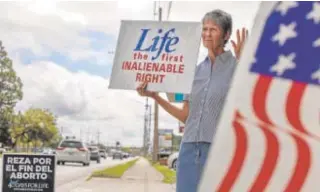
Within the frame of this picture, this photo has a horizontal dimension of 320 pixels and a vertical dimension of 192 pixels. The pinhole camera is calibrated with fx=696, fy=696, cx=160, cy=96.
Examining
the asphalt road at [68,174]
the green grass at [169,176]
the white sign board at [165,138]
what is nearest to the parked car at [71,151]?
the asphalt road at [68,174]

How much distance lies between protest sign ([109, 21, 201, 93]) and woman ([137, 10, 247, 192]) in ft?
0.75

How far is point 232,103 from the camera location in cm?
115

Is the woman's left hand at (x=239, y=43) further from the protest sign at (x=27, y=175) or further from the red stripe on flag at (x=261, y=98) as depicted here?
the protest sign at (x=27, y=175)

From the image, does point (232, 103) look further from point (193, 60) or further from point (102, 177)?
point (102, 177)

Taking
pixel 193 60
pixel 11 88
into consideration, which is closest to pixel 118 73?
pixel 193 60

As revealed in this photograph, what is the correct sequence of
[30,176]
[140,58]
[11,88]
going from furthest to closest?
[11,88]
[30,176]
[140,58]

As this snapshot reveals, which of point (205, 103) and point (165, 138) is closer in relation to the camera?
point (205, 103)

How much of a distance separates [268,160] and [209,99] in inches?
62.4

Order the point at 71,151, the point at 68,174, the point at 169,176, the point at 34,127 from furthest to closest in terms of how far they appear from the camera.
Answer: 1. the point at 34,127
2. the point at 71,151
3. the point at 169,176
4. the point at 68,174

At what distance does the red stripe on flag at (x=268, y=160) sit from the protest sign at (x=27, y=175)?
22.6 feet

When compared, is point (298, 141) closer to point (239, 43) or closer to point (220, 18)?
point (220, 18)

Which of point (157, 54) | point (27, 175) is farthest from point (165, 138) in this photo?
point (157, 54)

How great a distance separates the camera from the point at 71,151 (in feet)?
104

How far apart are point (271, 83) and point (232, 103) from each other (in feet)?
0.26
